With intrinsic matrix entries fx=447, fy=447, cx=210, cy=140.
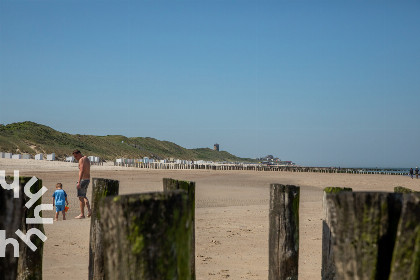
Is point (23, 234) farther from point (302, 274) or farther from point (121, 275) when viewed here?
point (302, 274)

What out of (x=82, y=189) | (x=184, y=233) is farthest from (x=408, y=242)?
(x=82, y=189)

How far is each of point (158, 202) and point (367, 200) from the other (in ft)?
3.85

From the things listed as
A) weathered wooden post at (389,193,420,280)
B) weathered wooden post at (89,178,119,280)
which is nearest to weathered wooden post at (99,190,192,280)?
weathered wooden post at (389,193,420,280)

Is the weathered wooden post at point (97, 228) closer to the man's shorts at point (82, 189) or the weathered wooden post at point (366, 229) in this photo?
the weathered wooden post at point (366, 229)

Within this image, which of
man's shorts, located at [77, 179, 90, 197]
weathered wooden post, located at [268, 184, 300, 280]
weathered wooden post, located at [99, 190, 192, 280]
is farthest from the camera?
man's shorts, located at [77, 179, 90, 197]

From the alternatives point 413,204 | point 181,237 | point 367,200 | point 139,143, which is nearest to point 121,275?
point 181,237

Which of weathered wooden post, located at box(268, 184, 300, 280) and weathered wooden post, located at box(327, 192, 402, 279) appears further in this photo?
weathered wooden post, located at box(268, 184, 300, 280)

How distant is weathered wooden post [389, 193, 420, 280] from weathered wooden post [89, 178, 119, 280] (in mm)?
3444

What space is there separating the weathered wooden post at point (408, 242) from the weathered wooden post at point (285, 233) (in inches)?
110

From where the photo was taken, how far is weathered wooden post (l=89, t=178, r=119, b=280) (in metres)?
5.08

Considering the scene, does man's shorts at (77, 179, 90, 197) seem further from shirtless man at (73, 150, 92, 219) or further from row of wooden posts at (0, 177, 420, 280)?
row of wooden posts at (0, 177, 420, 280)

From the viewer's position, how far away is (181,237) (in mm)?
2381

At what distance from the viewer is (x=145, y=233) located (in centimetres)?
226

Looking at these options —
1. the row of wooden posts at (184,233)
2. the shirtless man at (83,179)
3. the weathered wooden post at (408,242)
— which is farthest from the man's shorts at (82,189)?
the weathered wooden post at (408,242)
